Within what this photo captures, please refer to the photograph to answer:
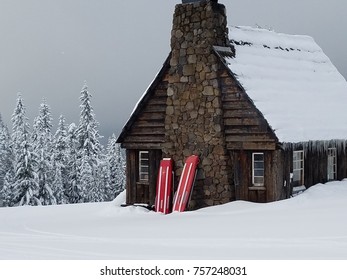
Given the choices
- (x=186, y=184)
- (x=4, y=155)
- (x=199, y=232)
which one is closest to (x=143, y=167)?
(x=186, y=184)

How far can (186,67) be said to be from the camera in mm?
22625

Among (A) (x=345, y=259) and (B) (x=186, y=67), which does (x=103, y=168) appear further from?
(A) (x=345, y=259)

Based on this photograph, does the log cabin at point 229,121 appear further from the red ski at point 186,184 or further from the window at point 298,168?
the red ski at point 186,184

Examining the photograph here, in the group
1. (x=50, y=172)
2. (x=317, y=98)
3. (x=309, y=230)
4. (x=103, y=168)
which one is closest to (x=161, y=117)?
(x=317, y=98)

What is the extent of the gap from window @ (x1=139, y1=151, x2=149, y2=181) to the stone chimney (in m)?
1.70

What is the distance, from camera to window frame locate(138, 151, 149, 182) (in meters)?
24.7

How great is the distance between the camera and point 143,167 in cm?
2481

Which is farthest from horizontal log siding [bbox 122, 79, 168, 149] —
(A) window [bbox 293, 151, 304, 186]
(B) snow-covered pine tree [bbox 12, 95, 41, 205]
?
(B) snow-covered pine tree [bbox 12, 95, 41, 205]

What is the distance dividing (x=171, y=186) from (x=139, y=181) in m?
2.26

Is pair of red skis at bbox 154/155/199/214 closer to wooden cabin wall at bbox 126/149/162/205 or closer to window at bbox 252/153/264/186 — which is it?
wooden cabin wall at bbox 126/149/162/205

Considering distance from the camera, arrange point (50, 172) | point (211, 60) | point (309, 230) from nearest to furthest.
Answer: point (309, 230) → point (211, 60) → point (50, 172)
